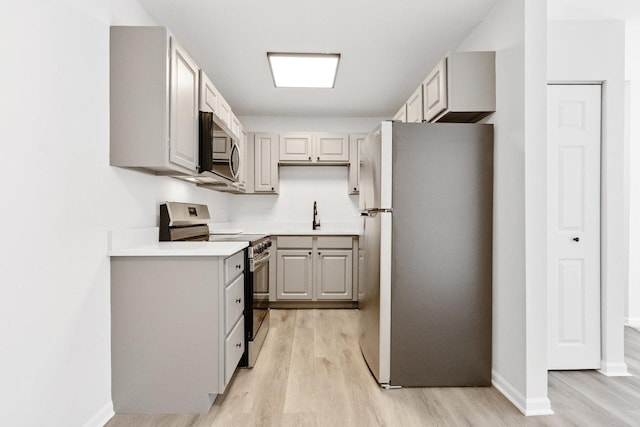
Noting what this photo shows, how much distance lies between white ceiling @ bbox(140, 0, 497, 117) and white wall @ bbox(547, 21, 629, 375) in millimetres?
660

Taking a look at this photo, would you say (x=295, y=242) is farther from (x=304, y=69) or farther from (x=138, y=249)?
(x=138, y=249)

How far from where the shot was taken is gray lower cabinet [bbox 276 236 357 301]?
415cm

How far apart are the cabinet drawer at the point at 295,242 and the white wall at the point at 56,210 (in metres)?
2.25

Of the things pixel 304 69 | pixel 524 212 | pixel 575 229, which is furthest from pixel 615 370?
pixel 304 69

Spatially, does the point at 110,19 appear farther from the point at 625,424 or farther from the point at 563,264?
the point at 625,424

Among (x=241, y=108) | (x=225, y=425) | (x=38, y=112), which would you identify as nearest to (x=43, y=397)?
(x=225, y=425)

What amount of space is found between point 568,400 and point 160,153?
2.80 metres

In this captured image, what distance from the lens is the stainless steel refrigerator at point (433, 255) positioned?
88.0 inches

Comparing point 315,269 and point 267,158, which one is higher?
point 267,158

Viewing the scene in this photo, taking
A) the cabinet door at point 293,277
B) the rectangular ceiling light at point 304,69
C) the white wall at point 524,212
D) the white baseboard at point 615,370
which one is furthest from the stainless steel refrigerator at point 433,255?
the cabinet door at point 293,277

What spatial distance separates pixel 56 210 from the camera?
4.95ft

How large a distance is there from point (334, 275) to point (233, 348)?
2.17 m

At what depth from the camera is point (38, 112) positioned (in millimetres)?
1412

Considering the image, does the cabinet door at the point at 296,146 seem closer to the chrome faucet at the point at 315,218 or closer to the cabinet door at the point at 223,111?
the chrome faucet at the point at 315,218
